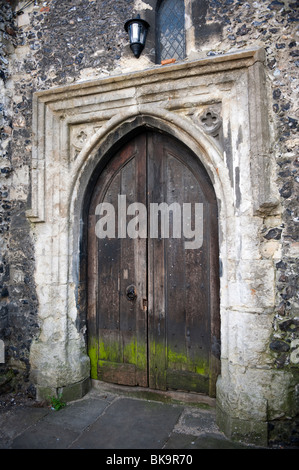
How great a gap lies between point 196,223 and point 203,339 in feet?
3.62

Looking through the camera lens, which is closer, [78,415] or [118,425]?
[118,425]

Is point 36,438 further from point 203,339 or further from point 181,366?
point 203,339

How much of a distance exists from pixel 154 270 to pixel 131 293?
336mm

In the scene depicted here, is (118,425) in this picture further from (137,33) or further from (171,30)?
(171,30)

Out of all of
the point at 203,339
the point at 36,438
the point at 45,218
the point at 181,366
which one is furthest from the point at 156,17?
the point at 36,438

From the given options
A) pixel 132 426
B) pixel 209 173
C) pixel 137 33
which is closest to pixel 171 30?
pixel 137 33

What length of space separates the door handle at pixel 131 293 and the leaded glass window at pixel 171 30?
229cm

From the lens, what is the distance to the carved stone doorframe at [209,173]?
8.49 ft

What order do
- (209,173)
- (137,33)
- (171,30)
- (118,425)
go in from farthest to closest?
(171,30)
(137,33)
(209,173)
(118,425)

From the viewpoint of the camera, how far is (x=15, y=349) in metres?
3.46

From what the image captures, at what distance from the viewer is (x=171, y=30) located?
3.17 meters

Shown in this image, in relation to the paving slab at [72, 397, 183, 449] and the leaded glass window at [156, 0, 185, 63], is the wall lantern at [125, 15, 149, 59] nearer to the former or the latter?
the leaded glass window at [156, 0, 185, 63]

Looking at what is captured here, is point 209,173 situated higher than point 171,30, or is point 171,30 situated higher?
point 171,30

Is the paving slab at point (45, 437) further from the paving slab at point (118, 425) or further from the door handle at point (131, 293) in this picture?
the door handle at point (131, 293)
